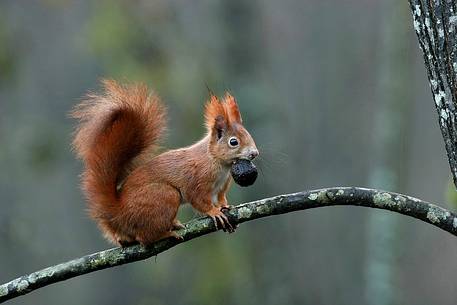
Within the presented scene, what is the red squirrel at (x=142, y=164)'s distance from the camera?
3.89 m

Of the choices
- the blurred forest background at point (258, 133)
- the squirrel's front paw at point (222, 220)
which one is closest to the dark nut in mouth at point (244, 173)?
the squirrel's front paw at point (222, 220)

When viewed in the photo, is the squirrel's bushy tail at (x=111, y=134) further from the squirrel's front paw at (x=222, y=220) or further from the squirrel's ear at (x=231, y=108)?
the squirrel's front paw at (x=222, y=220)

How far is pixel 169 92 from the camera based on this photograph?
1069 cm

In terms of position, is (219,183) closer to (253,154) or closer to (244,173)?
(253,154)

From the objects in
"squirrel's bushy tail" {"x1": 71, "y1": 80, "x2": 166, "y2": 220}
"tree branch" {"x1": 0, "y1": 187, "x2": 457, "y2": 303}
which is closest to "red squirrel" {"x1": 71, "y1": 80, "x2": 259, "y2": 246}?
"squirrel's bushy tail" {"x1": 71, "y1": 80, "x2": 166, "y2": 220}

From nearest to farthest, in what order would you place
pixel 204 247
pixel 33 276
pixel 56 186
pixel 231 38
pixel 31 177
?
1. pixel 33 276
2. pixel 231 38
3. pixel 204 247
4. pixel 31 177
5. pixel 56 186

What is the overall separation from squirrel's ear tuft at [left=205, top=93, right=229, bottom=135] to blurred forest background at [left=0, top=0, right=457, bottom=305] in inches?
110

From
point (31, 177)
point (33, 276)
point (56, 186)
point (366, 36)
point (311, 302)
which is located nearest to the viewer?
point (33, 276)

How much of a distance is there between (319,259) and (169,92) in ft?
11.9

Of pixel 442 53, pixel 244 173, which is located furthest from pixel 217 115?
pixel 442 53

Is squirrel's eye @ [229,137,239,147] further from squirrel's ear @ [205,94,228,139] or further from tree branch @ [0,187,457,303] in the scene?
tree branch @ [0,187,457,303]

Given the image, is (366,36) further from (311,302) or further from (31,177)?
(31,177)

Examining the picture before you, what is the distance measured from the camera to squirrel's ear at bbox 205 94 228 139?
419 centimetres

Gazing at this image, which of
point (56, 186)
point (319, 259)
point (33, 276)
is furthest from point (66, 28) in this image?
point (33, 276)
